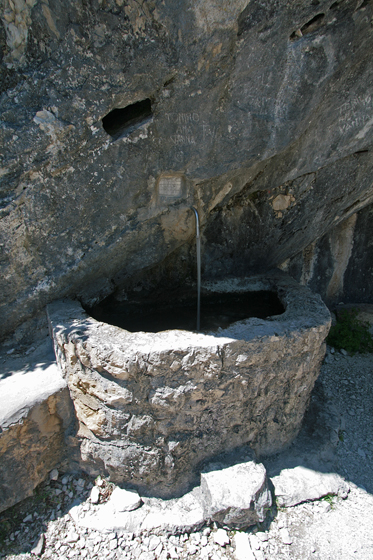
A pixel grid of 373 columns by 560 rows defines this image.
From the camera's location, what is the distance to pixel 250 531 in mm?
2619

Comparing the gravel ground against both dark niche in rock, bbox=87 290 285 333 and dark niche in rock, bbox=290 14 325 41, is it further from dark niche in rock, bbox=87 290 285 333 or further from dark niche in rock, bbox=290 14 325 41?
dark niche in rock, bbox=290 14 325 41

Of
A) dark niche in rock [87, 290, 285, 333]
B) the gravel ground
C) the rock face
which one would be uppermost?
the rock face

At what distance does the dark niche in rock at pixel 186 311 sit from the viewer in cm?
381

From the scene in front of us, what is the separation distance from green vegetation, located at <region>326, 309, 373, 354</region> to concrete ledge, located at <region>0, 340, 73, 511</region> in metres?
3.62

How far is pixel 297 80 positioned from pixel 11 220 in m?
2.43

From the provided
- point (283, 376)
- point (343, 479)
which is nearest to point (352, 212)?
point (283, 376)

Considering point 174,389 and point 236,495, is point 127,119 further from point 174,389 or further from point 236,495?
point 236,495

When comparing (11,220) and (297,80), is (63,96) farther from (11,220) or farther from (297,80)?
(297,80)

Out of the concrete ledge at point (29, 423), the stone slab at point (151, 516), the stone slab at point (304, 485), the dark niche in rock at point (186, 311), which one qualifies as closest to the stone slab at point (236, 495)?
the stone slab at point (151, 516)

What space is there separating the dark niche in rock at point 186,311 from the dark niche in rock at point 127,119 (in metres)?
1.74

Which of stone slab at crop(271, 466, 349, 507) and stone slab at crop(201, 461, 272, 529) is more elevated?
stone slab at crop(201, 461, 272, 529)

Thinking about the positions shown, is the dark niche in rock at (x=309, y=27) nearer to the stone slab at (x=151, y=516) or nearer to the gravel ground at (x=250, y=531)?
the gravel ground at (x=250, y=531)

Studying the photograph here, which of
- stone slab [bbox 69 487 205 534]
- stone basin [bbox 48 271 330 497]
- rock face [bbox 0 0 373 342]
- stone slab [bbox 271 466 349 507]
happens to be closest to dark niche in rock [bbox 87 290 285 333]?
rock face [bbox 0 0 373 342]

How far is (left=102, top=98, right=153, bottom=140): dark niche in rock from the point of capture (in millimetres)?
2742
